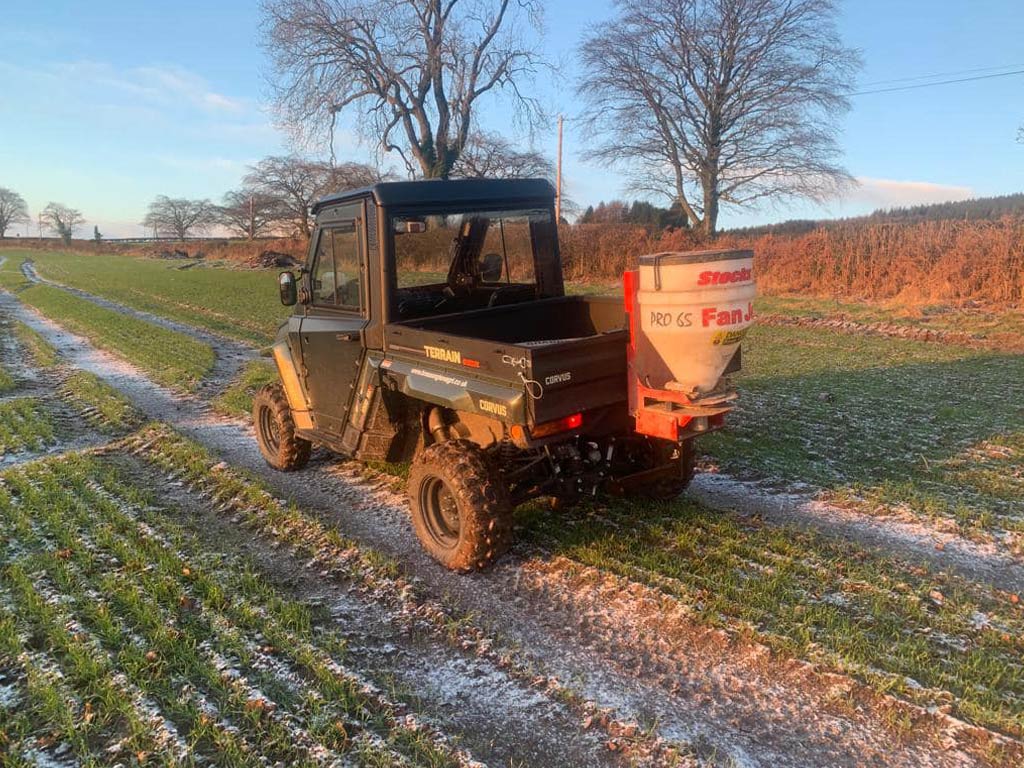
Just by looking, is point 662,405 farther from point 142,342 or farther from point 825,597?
point 142,342

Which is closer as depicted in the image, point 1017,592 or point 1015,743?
point 1015,743

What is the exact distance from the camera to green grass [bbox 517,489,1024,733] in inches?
118

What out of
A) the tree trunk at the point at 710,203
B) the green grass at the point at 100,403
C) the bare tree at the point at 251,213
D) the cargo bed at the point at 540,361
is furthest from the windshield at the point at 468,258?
the bare tree at the point at 251,213

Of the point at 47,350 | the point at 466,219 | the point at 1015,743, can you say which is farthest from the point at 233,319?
the point at 1015,743

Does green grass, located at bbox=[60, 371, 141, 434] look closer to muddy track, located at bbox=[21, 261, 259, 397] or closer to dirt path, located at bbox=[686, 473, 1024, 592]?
muddy track, located at bbox=[21, 261, 259, 397]

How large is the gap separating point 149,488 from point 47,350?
9.12 m

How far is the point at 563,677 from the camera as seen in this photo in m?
3.10

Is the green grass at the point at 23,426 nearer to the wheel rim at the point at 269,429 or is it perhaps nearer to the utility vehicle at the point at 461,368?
the wheel rim at the point at 269,429

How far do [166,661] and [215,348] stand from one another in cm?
1090

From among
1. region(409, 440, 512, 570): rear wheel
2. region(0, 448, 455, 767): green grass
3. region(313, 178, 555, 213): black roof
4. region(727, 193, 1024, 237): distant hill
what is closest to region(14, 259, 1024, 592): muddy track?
region(409, 440, 512, 570): rear wheel

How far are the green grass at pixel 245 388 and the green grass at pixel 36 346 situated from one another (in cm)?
351

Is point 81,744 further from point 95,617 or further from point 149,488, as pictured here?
point 149,488

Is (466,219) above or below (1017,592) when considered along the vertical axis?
above

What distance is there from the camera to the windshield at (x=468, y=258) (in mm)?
4781
